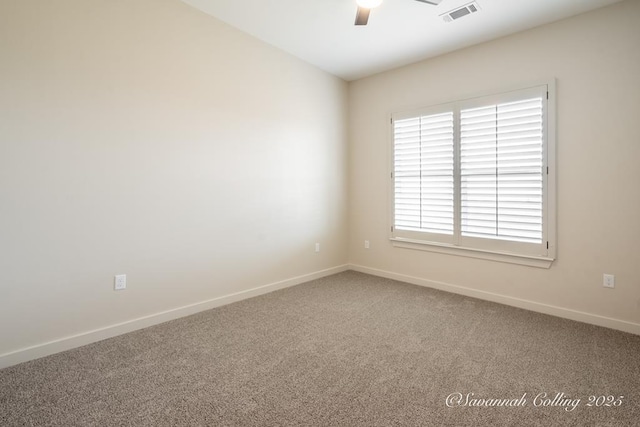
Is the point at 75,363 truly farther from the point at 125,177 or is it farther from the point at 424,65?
the point at 424,65

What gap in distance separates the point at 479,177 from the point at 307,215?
2.09 meters

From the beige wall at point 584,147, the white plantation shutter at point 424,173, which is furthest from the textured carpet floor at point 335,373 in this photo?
the white plantation shutter at point 424,173

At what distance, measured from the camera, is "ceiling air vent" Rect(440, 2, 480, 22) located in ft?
9.53

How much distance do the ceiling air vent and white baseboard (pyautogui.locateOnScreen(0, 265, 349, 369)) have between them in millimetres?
3277

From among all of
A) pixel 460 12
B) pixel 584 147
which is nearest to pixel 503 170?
pixel 584 147

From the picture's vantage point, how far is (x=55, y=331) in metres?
2.42

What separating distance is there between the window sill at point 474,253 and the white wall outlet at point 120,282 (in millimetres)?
3094

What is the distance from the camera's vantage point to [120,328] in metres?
2.72

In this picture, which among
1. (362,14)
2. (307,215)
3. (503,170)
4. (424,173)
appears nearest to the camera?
(362,14)

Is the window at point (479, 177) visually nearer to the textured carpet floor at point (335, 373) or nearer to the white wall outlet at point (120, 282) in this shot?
the textured carpet floor at point (335, 373)

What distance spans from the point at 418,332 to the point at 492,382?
2.55 feet

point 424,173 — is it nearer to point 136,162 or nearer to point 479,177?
point 479,177

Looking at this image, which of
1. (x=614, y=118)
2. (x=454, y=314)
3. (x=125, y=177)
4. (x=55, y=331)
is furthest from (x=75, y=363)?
(x=614, y=118)

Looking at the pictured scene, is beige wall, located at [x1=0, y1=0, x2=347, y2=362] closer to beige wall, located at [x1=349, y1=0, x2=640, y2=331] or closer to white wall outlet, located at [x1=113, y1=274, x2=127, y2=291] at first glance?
white wall outlet, located at [x1=113, y1=274, x2=127, y2=291]
